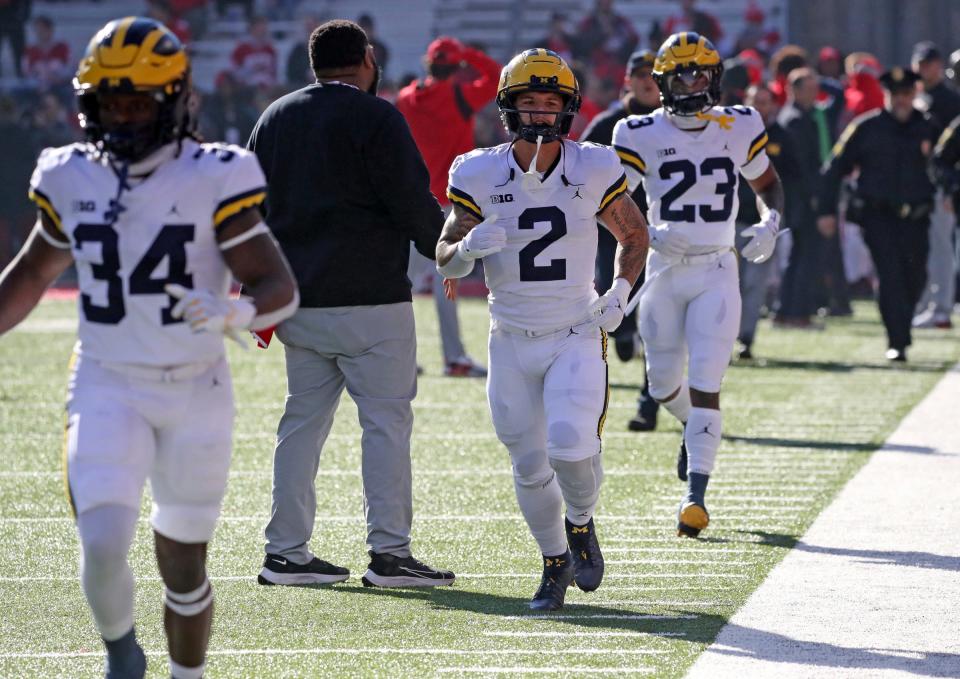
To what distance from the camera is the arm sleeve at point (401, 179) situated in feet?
19.4

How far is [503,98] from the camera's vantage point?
563 cm

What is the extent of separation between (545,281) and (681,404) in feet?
7.06

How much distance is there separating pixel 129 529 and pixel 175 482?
0.54 ft

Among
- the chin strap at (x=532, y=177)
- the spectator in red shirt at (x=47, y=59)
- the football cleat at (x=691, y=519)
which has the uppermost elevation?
the chin strap at (x=532, y=177)

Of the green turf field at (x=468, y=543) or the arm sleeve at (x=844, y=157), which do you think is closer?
the green turf field at (x=468, y=543)

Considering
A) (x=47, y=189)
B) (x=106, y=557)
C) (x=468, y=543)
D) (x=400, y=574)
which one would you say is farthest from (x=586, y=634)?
(x=47, y=189)

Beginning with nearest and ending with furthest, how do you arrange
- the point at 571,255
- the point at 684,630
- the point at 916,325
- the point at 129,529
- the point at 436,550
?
the point at 129,529 → the point at 684,630 → the point at 571,255 → the point at 436,550 → the point at 916,325

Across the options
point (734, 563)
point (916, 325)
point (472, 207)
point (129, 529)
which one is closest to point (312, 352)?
point (472, 207)

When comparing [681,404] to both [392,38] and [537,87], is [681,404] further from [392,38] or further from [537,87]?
[392,38]

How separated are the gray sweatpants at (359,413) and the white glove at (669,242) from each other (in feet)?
4.92

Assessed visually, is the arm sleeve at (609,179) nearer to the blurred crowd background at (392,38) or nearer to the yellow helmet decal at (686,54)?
the yellow helmet decal at (686,54)

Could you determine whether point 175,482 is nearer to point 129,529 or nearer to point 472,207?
point 129,529

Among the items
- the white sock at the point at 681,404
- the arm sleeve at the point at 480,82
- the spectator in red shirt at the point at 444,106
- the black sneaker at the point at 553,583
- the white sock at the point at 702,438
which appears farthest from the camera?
the spectator in red shirt at the point at 444,106

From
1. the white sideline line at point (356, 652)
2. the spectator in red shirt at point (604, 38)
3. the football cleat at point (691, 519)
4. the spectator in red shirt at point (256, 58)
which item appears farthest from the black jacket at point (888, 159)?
the spectator in red shirt at point (256, 58)
